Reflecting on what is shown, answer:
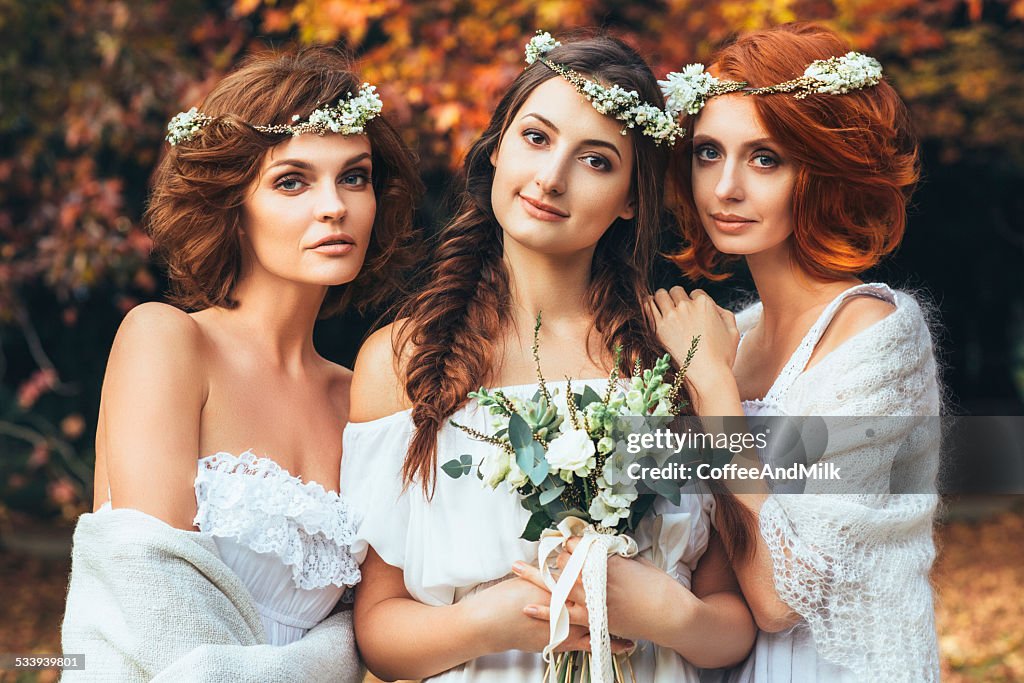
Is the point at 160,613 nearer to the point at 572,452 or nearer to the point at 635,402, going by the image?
the point at 572,452

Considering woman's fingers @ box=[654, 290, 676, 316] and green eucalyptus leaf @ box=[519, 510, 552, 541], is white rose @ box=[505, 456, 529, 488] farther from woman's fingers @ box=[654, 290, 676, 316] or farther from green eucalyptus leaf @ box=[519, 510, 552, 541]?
woman's fingers @ box=[654, 290, 676, 316]

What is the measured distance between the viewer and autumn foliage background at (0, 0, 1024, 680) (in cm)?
584

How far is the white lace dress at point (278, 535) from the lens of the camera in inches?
102

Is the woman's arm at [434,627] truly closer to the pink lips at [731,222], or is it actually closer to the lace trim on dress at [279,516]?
the lace trim on dress at [279,516]

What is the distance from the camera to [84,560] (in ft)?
8.39

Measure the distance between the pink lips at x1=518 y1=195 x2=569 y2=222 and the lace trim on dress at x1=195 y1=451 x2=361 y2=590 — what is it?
86 cm

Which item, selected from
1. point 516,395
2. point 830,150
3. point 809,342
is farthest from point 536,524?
point 830,150

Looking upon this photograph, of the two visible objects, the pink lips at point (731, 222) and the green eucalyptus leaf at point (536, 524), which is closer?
the green eucalyptus leaf at point (536, 524)

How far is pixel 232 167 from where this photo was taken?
2879mm

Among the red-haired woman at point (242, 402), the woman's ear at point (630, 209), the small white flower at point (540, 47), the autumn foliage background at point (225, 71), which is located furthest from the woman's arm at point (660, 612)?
the autumn foliage background at point (225, 71)

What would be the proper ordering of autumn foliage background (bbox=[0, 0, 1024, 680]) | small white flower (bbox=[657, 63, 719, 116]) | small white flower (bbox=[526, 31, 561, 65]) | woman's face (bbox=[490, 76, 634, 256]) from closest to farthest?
woman's face (bbox=[490, 76, 634, 256]) → small white flower (bbox=[526, 31, 561, 65]) → small white flower (bbox=[657, 63, 719, 116]) → autumn foliage background (bbox=[0, 0, 1024, 680])

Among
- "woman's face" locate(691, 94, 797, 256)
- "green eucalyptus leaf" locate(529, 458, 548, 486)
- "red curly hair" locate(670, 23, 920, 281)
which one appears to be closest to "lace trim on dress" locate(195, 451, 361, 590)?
"green eucalyptus leaf" locate(529, 458, 548, 486)

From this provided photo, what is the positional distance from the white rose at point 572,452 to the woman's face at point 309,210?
865 mm

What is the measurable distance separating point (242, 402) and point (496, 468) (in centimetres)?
76
